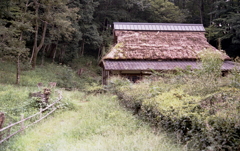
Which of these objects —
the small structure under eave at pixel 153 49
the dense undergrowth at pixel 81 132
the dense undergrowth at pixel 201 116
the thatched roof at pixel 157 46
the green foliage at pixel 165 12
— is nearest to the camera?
the dense undergrowth at pixel 201 116

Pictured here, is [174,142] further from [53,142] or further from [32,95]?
[32,95]

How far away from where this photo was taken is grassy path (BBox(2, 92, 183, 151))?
3.87 m

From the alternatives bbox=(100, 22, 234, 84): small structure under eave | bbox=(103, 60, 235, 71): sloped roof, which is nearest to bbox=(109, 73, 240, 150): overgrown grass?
bbox=(100, 22, 234, 84): small structure under eave

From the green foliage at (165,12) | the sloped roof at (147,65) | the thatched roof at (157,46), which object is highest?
the green foliage at (165,12)

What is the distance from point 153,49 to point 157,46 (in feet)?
1.79

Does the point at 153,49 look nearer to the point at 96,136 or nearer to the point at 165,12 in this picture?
the point at 96,136

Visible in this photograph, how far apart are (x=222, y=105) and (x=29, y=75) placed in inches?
595

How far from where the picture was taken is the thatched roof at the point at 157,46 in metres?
15.2

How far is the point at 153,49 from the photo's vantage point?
1600 cm

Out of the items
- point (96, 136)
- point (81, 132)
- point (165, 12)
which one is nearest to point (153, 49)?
point (81, 132)

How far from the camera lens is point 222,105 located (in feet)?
12.2

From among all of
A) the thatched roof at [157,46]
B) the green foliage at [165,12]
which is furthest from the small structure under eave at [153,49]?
the green foliage at [165,12]

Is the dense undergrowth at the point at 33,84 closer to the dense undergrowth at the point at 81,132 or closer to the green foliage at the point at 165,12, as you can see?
the dense undergrowth at the point at 81,132

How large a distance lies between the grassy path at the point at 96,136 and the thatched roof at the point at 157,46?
827cm
